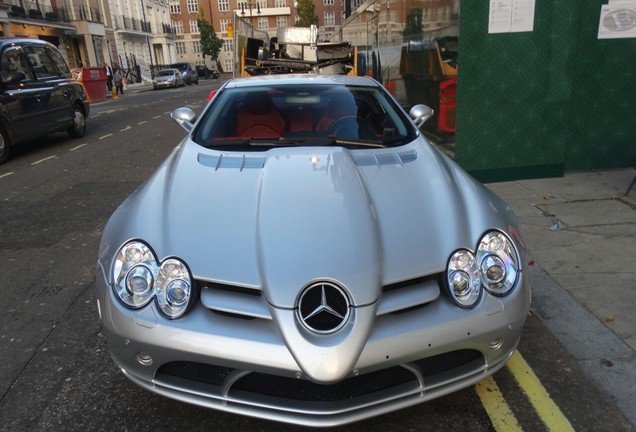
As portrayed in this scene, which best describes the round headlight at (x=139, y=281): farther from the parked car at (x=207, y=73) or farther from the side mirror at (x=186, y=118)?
the parked car at (x=207, y=73)

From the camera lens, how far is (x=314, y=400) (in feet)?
6.54

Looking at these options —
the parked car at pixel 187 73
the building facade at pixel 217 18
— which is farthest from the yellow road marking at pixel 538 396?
the building facade at pixel 217 18

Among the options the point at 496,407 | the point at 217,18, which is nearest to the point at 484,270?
the point at 496,407

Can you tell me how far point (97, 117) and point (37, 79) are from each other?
702cm

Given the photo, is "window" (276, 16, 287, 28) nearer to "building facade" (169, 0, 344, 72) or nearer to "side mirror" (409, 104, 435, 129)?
"building facade" (169, 0, 344, 72)

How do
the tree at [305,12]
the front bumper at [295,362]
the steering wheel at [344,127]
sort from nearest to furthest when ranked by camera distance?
the front bumper at [295,362] → the steering wheel at [344,127] → the tree at [305,12]

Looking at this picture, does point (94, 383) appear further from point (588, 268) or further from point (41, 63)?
point (41, 63)

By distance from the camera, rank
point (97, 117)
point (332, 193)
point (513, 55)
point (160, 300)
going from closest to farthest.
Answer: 1. point (160, 300)
2. point (332, 193)
3. point (513, 55)
4. point (97, 117)

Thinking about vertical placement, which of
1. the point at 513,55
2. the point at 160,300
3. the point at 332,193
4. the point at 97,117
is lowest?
the point at 97,117

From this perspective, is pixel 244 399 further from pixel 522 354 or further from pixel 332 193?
pixel 522 354

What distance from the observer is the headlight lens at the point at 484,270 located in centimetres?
210

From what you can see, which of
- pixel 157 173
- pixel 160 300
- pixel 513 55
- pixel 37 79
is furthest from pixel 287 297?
pixel 37 79

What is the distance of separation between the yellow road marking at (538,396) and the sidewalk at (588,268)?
0.31 metres

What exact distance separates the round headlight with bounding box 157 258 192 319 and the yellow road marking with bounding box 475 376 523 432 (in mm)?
1485
